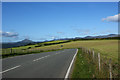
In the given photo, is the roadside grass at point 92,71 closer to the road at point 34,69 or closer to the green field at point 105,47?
the road at point 34,69

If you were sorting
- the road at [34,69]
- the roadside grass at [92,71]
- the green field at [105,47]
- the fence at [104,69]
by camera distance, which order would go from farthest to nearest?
the green field at [105,47] → the road at [34,69] → the roadside grass at [92,71] → the fence at [104,69]

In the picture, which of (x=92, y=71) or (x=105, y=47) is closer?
(x=92, y=71)

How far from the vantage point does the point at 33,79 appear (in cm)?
841

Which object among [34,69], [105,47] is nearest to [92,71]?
[34,69]

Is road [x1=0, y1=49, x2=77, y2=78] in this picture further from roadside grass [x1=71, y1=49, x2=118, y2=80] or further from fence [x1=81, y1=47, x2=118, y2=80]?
fence [x1=81, y1=47, x2=118, y2=80]

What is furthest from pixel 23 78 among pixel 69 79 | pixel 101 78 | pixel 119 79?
pixel 119 79

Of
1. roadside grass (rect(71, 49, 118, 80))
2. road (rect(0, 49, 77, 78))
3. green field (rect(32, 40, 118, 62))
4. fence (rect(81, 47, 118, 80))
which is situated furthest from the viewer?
green field (rect(32, 40, 118, 62))

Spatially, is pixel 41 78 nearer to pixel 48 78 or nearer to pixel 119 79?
pixel 48 78

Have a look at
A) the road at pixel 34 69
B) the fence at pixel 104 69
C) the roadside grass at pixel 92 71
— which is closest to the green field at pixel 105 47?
the fence at pixel 104 69

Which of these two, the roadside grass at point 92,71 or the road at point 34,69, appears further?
the road at point 34,69

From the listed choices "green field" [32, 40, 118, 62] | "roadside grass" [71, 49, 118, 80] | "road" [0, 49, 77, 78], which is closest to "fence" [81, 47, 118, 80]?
"roadside grass" [71, 49, 118, 80]

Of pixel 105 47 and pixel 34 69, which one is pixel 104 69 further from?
pixel 105 47

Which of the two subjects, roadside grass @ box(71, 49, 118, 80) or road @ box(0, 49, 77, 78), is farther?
road @ box(0, 49, 77, 78)

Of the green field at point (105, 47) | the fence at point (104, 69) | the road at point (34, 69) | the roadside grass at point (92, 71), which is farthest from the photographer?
the green field at point (105, 47)
